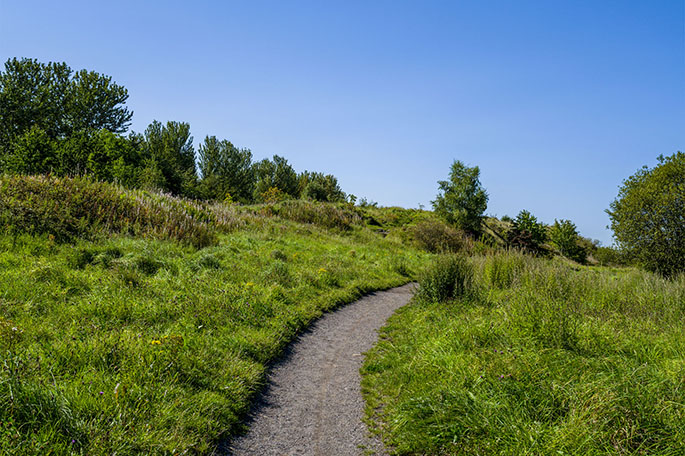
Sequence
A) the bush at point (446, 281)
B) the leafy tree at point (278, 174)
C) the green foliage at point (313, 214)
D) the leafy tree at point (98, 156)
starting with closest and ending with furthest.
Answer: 1. the bush at point (446, 281)
2. the green foliage at point (313, 214)
3. the leafy tree at point (98, 156)
4. the leafy tree at point (278, 174)

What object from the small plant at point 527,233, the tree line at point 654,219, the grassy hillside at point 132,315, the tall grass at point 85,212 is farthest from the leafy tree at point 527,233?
the tall grass at point 85,212

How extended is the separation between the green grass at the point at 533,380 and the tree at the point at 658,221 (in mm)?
7518

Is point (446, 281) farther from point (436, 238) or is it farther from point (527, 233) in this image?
point (527, 233)

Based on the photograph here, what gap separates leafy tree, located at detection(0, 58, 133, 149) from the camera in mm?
42344

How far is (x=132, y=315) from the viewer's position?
5832mm

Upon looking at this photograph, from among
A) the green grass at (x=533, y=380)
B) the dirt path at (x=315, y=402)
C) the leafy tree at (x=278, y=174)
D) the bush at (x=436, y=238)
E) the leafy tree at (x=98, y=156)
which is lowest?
the dirt path at (x=315, y=402)

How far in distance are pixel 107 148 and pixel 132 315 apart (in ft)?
120

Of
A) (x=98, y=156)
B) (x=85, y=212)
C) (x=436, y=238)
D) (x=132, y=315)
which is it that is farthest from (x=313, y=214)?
(x=98, y=156)

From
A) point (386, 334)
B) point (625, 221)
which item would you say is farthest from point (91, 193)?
point (625, 221)

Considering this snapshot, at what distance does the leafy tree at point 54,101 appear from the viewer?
42.3 meters

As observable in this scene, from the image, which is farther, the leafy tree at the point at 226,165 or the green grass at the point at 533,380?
the leafy tree at the point at 226,165

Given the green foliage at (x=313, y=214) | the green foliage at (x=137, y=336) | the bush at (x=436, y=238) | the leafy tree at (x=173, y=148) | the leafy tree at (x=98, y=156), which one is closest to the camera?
the green foliage at (x=137, y=336)

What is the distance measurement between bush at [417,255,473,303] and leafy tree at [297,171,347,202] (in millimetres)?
22910

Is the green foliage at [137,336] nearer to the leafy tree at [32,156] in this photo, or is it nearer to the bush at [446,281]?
the bush at [446,281]
